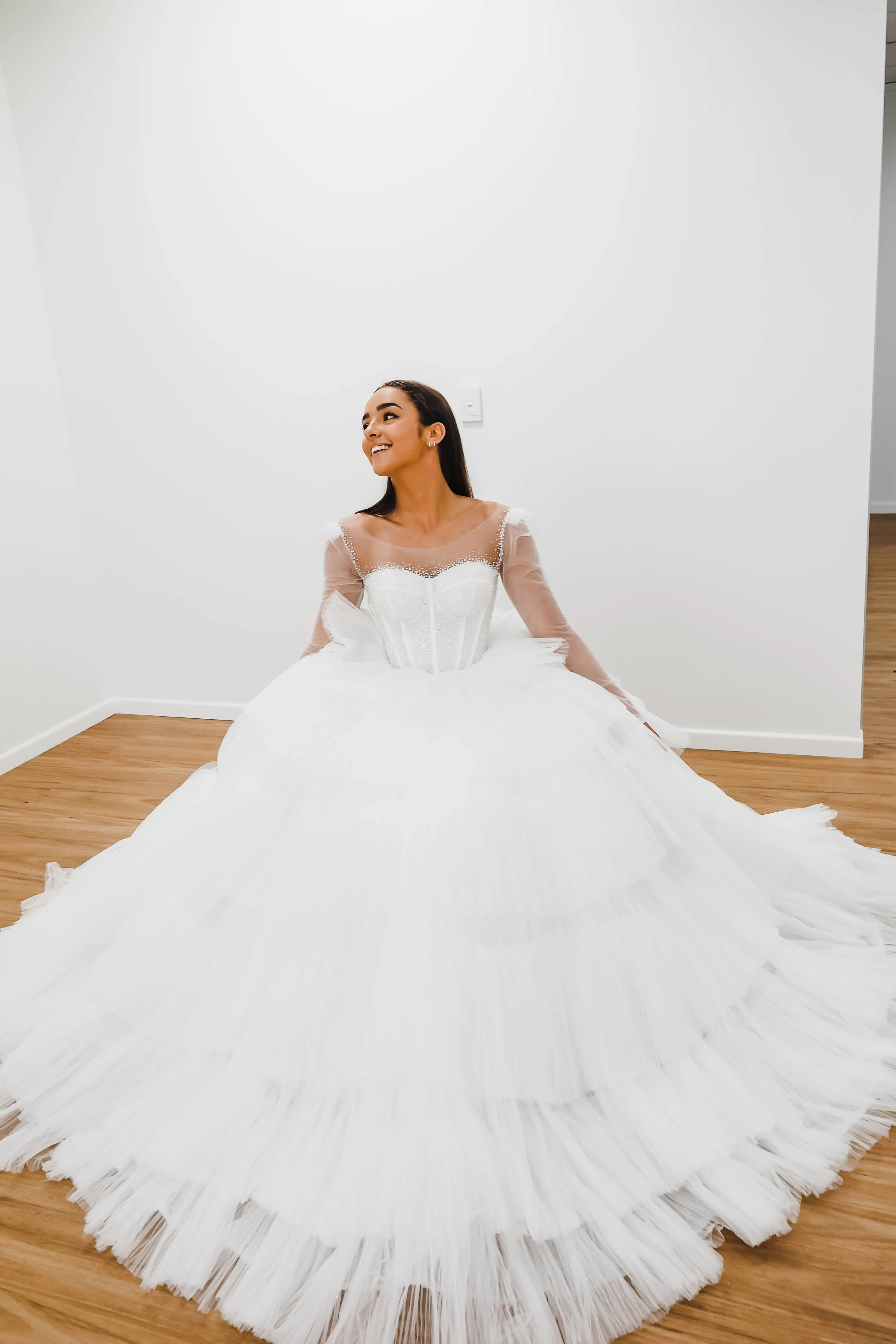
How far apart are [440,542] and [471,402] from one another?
125 cm

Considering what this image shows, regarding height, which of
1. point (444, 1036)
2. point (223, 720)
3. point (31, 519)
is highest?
point (31, 519)

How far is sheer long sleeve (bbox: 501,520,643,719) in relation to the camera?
72.9 inches

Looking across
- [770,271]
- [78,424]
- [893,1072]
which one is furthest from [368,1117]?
[78,424]

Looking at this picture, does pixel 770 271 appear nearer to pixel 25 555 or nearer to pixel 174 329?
pixel 174 329

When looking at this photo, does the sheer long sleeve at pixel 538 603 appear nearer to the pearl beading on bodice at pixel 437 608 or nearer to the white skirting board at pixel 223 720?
the pearl beading on bodice at pixel 437 608

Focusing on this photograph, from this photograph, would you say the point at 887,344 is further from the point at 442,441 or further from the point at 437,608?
the point at 437,608

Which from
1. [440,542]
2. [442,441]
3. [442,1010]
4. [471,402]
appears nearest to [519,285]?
[471,402]

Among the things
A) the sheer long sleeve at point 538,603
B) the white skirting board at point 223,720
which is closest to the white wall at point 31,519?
the white skirting board at point 223,720

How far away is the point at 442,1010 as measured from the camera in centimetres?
131

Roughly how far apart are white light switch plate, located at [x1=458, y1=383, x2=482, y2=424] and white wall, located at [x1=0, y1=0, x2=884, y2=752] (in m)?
0.04

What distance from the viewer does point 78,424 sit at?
11.7 ft

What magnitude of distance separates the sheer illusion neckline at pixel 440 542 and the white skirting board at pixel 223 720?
3.68 ft

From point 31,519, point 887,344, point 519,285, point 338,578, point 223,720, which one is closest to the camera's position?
point 338,578

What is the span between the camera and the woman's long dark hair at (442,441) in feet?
5.96
